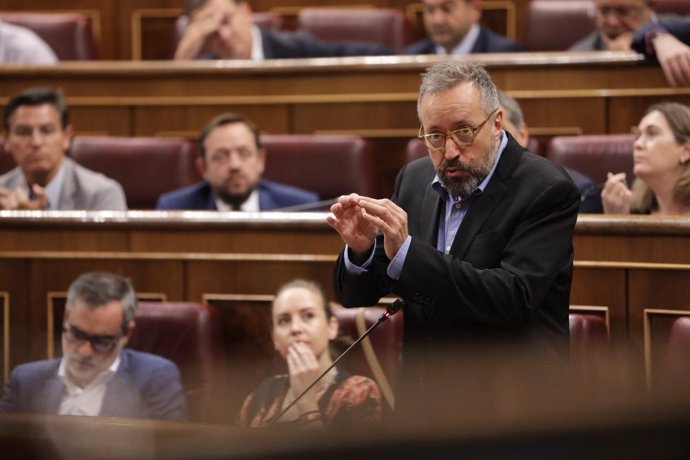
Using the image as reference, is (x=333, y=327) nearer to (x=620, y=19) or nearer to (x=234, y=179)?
(x=234, y=179)

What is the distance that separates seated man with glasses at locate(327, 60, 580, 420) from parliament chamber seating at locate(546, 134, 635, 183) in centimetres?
51

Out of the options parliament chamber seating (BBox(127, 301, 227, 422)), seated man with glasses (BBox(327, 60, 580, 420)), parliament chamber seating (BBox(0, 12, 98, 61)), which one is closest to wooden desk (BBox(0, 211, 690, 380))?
parliament chamber seating (BBox(127, 301, 227, 422))

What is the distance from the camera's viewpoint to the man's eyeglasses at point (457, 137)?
574 mm

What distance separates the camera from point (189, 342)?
0.88 metres

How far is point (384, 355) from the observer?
0.83 m

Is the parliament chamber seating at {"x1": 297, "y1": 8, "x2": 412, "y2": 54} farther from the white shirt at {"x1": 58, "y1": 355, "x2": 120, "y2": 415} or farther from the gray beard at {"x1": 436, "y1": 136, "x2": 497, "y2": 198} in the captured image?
the gray beard at {"x1": 436, "y1": 136, "x2": 497, "y2": 198}

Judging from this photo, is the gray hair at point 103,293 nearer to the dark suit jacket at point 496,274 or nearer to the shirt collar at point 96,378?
the shirt collar at point 96,378

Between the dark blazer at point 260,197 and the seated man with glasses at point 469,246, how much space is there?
0.56 metres

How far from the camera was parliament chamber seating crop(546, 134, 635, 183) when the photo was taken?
3.52ft

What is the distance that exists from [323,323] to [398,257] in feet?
0.98

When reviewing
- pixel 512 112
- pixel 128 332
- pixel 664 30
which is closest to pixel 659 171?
pixel 512 112

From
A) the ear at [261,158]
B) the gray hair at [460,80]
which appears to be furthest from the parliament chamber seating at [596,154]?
the gray hair at [460,80]

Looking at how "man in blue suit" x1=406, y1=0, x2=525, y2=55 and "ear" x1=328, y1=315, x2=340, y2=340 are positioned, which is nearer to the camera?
"ear" x1=328, y1=315, x2=340, y2=340

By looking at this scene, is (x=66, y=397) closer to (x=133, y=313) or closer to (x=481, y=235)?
(x=133, y=313)
